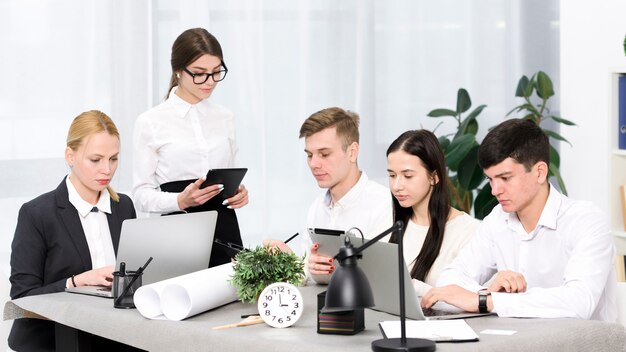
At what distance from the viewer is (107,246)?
3039 millimetres

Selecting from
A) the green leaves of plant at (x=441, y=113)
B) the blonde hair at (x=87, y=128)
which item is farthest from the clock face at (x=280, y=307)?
the green leaves of plant at (x=441, y=113)

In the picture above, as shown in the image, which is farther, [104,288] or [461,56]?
[461,56]

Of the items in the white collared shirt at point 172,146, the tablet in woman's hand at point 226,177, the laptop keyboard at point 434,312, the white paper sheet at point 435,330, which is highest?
the white collared shirt at point 172,146

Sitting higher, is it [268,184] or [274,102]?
[274,102]

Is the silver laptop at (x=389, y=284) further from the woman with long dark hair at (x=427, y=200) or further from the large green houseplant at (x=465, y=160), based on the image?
the large green houseplant at (x=465, y=160)

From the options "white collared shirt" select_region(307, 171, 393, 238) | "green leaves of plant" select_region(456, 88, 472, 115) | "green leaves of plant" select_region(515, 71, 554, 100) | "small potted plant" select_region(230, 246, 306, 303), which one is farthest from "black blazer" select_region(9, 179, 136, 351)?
"green leaves of plant" select_region(515, 71, 554, 100)

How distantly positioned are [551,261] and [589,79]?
2.54 m

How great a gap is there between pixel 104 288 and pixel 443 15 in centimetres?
327

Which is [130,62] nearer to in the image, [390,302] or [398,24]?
[398,24]

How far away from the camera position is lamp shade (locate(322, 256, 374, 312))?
1.97 metres

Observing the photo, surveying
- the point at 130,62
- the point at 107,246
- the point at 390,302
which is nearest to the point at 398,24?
the point at 130,62

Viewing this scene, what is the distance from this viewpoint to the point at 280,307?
92.0 inches

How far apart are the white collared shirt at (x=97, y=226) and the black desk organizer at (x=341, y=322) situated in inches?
42.0

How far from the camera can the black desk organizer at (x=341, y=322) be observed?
217cm
